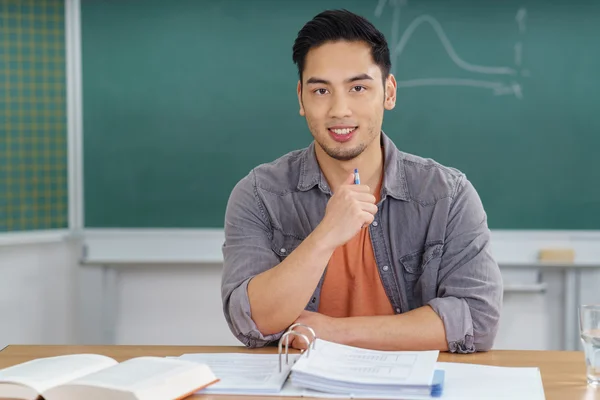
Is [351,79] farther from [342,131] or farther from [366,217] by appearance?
[366,217]

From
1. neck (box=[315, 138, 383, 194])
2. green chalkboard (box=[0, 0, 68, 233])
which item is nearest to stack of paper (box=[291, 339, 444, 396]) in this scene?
neck (box=[315, 138, 383, 194])

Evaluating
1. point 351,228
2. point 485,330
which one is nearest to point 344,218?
point 351,228

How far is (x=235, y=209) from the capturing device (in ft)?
6.23

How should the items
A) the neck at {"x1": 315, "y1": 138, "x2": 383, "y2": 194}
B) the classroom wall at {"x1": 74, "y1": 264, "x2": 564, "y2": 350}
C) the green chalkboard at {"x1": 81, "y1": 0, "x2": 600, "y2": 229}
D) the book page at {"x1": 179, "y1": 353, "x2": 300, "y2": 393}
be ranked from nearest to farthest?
the book page at {"x1": 179, "y1": 353, "x2": 300, "y2": 393}
the neck at {"x1": 315, "y1": 138, "x2": 383, "y2": 194}
the green chalkboard at {"x1": 81, "y1": 0, "x2": 600, "y2": 229}
the classroom wall at {"x1": 74, "y1": 264, "x2": 564, "y2": 350}

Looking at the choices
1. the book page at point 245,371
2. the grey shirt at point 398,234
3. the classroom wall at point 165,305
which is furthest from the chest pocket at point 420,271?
the classroom wall at point 165,305

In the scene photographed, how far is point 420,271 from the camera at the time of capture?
1.88 meters

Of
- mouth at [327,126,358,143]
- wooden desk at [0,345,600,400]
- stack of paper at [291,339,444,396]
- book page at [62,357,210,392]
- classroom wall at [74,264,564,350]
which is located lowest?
classroom wall at [74,264,564,350]

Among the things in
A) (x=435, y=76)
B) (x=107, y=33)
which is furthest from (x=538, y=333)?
(x=107, y=33)

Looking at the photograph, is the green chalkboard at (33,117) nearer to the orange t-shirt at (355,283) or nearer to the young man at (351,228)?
the young man at (351,228)

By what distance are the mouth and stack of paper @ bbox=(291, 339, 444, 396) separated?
0.63 m

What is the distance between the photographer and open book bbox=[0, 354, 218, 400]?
45.1 inches

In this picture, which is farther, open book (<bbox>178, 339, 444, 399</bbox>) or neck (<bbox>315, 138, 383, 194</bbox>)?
neck (<bbox>315, 138, 383, 194</bbox>)

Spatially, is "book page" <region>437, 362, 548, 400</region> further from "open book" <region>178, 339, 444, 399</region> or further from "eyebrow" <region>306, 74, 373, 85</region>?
"eyebrow" <region>306, 74, 373, 85</region>

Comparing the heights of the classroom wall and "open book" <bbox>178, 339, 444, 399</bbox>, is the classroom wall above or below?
below
